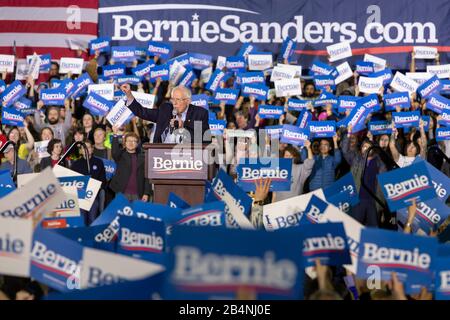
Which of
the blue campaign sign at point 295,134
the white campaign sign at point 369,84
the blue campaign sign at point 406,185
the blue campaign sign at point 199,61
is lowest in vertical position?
the blue campaign sign at point 406,185

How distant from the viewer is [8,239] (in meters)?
4.55

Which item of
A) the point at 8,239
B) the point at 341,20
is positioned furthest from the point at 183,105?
the point at 341,20

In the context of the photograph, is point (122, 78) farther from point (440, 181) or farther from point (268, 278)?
point (268, 278)

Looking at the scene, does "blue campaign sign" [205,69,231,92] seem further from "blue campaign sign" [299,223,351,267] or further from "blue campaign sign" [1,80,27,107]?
"blue campaign sign" [299,223,351,267]

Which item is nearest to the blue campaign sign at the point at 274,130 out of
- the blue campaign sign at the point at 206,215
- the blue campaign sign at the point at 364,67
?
the blue campaign sign at the point at 364,67

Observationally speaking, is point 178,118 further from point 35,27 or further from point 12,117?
point 35,27

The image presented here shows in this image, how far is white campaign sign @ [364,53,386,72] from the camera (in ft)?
45.3

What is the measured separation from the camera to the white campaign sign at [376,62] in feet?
45.3

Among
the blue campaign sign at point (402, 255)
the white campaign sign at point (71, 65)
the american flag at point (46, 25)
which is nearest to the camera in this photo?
the blue campaign sign at point (402, 255)

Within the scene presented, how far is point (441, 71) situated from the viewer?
44.3ft

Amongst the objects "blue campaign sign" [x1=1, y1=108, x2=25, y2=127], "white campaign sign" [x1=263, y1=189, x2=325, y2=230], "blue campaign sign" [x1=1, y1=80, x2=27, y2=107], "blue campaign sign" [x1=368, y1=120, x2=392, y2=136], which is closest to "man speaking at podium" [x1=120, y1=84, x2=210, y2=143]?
"white campaign sign" [x1=263, y1=189, x2=325, y2=230]

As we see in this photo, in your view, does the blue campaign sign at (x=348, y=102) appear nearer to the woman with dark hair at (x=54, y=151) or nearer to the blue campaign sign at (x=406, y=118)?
the blue campaign sign at (x=406, y=118)

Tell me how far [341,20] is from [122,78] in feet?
11.3

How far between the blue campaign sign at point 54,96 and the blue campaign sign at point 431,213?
6.51 metres
